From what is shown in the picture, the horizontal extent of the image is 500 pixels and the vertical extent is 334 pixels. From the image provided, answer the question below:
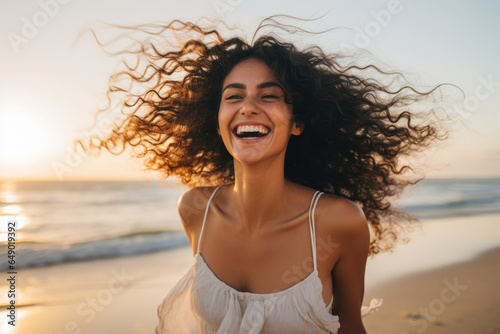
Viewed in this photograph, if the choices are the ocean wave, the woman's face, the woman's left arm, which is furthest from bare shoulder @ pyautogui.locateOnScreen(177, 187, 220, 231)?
the ocean wave

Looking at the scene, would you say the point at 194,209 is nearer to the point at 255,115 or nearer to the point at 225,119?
the point at 225,119

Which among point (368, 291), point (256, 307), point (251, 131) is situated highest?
point (251, 131)

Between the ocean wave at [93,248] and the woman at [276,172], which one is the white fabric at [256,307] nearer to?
the woman at [276,172]

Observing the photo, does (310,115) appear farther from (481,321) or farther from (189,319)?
(481,321)

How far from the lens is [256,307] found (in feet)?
8.15

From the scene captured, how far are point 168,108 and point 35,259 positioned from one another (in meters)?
5.92

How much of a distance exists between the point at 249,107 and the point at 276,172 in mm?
505

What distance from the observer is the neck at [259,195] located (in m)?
2.75

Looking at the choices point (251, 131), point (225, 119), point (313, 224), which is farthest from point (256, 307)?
point (225, 119)

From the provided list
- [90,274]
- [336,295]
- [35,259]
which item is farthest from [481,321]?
[35,259]

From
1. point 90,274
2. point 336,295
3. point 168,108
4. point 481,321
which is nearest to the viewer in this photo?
point 336,295

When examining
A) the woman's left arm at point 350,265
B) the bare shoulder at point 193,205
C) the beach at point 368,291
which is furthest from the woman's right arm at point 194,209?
the beach at point 368,291

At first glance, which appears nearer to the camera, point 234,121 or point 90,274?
point 234,121

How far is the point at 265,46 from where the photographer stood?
281 cm
